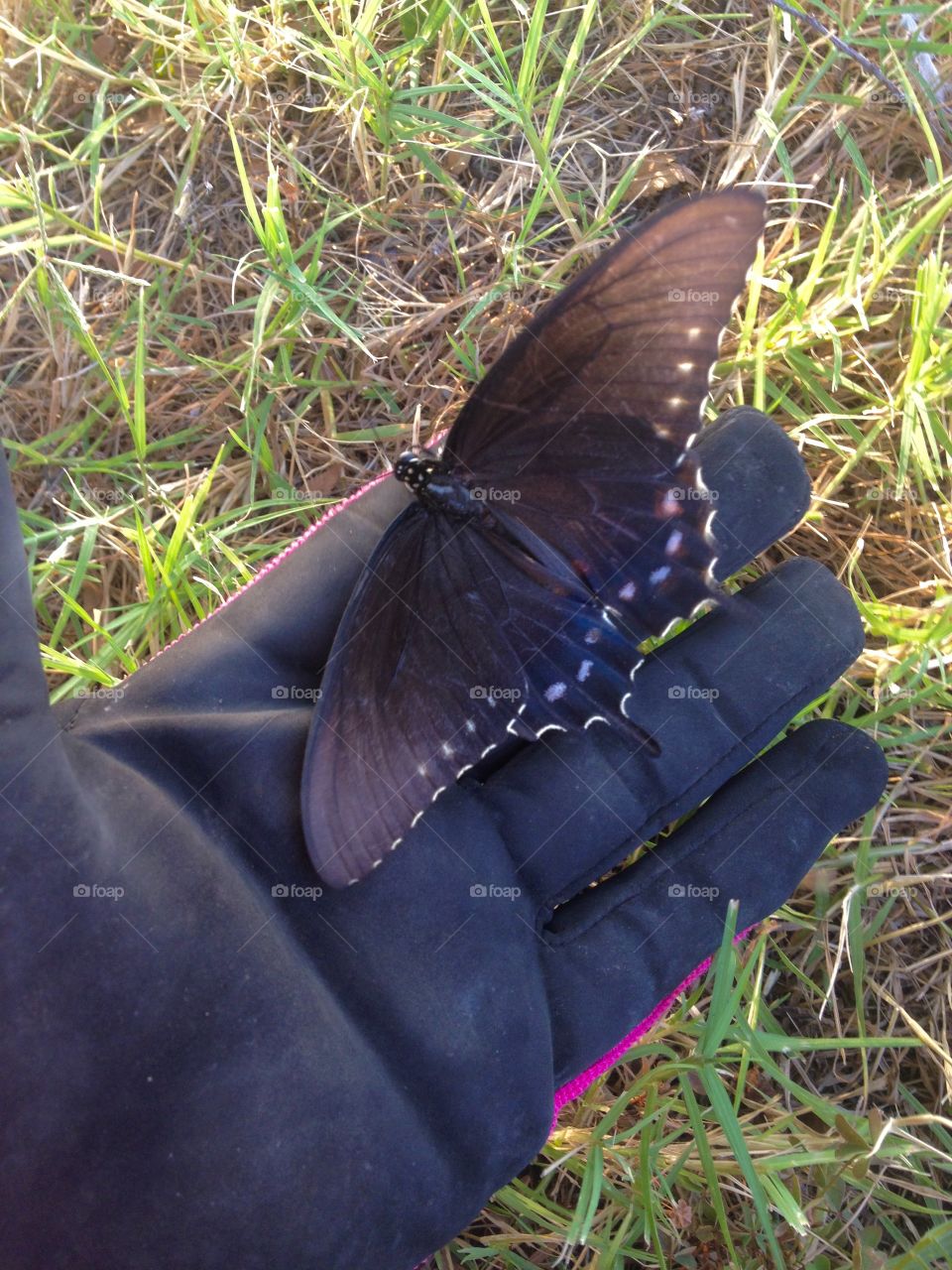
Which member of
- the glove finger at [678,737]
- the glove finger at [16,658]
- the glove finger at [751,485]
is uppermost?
the glove finger at [16,658]

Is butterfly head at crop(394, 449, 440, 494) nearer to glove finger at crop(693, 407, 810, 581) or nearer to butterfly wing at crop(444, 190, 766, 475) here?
butterfly wing at crop(444, 190, 766, 475)

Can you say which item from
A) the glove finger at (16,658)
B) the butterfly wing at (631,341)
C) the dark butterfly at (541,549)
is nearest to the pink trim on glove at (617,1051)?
the dark butterfly at (541,549)

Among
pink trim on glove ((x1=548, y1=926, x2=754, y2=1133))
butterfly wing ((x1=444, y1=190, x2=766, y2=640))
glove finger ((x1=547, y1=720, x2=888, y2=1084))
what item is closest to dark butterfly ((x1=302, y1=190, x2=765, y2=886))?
butterfly wing ((x1=444, y1=190, x2=766, y2=640))

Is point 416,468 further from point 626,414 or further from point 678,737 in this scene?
point 678,737

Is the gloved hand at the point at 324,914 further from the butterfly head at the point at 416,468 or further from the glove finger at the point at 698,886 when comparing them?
the butterfly head at the point at 416,468

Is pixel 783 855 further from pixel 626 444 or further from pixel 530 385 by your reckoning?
pixel 530 385

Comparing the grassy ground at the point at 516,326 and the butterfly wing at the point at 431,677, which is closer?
the butterfly wing at the point at 431,677
